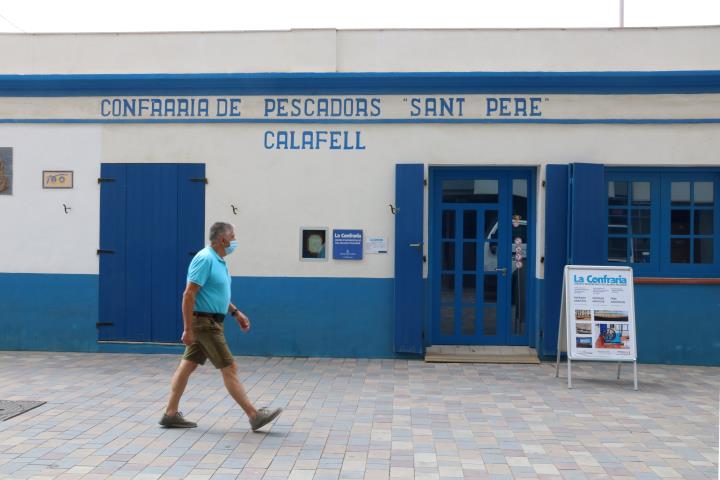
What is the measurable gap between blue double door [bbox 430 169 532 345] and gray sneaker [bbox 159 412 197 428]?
4.31 meters

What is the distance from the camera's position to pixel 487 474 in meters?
5.23

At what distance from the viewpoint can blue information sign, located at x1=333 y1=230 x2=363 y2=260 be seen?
976 centimetres

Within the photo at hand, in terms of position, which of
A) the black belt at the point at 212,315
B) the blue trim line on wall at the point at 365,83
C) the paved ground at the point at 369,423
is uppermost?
the blue trim line on wall at the point at 365,83

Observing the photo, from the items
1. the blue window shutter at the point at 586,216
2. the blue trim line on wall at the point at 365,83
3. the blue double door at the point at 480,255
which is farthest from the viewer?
the blue double door at the point at 480,255

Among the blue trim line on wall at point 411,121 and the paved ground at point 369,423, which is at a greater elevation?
the blue trim line on wall at point 411,121

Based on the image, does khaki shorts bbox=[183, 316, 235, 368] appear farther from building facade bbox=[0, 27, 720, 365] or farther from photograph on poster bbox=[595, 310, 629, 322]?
photograph on poster bbox=[595, 310, 629, 322]

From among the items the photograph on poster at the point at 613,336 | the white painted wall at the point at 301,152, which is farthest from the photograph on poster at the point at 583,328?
the white painted wall at the point at 301,152

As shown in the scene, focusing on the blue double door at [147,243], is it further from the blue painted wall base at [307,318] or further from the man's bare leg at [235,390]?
Result: the man's bare leg at [235,390]

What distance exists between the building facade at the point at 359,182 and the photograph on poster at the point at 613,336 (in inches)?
46.7

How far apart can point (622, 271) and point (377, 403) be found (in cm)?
323

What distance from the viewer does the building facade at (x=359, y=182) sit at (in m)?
9.59

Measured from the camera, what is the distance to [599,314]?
8.44 metres

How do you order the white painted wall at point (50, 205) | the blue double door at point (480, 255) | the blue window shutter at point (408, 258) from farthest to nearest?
the white painted wall at point (50, 205)
the blue double door at point (480, 255)
the blue window shutter at point (408, 258)

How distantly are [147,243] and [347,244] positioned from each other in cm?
258
